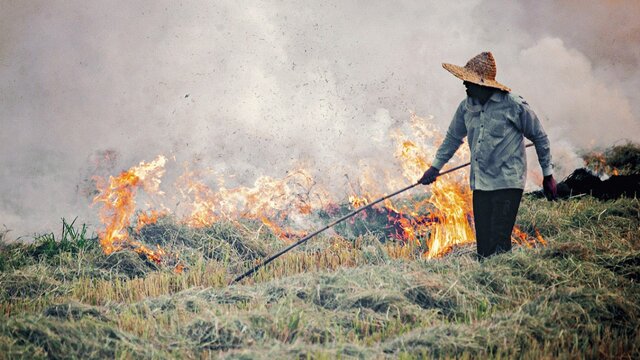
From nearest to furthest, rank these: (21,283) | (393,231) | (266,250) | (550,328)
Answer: (550,328), (21,283), (266,250), (393,231)

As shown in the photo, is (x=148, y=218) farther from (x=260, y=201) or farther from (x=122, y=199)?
(x=260, y=201)

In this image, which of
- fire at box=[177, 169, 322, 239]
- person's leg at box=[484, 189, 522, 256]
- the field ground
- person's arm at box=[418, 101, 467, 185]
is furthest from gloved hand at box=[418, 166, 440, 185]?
fire at box=[177, 169, 322, 239]

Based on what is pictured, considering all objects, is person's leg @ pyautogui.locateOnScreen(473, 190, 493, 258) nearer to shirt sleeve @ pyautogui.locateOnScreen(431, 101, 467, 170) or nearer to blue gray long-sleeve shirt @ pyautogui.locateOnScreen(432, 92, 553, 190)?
blue gray long-sleeve shirt @ pyautogui.locateOnScreen(432, 92, 553, 190)

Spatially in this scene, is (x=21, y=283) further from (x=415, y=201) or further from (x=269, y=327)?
(x=415, y=201)

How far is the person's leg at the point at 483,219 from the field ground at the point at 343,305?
9.6 inches

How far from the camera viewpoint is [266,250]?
7.04 m

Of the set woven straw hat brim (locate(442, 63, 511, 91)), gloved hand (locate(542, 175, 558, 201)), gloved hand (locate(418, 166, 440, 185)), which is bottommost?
gloved hand (locate(542, 175, 558, 201))

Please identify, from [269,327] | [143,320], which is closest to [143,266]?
[143,320]

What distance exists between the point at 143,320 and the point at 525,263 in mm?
3217

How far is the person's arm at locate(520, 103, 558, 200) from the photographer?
5543 mm

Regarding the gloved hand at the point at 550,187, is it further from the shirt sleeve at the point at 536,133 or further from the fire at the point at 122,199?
the fire at the point at 122,199

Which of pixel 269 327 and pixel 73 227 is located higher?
pixel 73 227

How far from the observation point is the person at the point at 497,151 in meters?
5.56

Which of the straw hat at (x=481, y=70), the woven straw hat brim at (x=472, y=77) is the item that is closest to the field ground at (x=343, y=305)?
the woven straw hat brim at (x=472, y=77)
